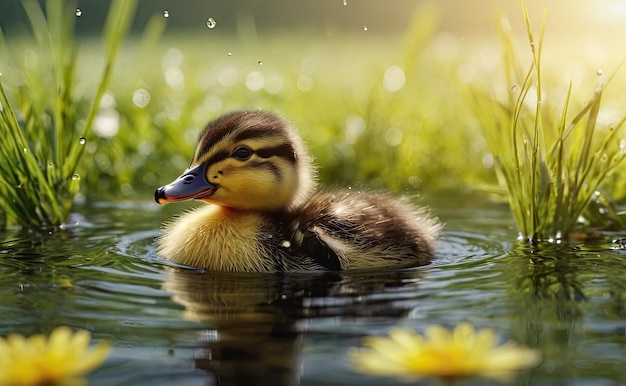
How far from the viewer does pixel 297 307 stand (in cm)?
407

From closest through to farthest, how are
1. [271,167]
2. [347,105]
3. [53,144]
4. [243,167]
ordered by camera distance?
[243,167] → [271,167] → [53,144] → [347,105]

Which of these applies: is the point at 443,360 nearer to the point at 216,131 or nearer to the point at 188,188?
the point at 188,188

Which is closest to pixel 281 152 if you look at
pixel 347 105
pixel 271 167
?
pixel 271 167

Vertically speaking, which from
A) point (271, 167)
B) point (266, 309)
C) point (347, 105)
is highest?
point (347, 105)

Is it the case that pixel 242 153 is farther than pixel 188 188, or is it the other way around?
pixel 242 153

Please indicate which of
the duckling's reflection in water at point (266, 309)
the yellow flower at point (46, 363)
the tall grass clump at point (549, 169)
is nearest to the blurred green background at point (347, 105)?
the tall grass clump at point (549, 169)

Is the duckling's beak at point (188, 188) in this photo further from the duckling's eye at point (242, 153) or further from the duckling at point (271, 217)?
the duckling's eye at point (242, 153)

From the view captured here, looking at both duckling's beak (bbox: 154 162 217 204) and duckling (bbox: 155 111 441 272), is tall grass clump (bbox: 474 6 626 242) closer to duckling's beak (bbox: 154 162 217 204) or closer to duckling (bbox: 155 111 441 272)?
duckling (bbox: 155 111 441 272)

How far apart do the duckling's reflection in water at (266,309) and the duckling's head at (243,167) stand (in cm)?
55

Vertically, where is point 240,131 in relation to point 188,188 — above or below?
above

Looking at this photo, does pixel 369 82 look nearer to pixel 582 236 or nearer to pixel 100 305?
pixel 582 236

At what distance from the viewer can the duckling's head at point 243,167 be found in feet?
17.6

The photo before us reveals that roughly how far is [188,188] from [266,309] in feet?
4.69

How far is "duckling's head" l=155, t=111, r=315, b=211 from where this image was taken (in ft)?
17.6
